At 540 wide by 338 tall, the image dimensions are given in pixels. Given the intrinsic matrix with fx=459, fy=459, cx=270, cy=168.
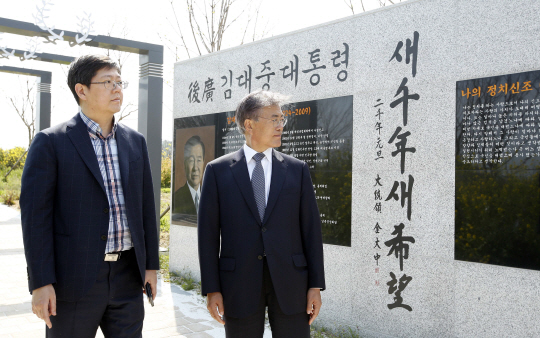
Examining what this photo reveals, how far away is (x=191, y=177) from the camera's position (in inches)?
234

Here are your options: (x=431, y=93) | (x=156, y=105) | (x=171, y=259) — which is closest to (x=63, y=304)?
(x=431, y=93)

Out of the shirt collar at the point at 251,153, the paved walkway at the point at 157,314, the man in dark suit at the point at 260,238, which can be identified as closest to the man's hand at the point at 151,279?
the man in dark suit at the point at 260,238

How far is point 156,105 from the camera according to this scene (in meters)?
7.05

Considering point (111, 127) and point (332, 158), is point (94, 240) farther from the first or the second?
point (332, 158)

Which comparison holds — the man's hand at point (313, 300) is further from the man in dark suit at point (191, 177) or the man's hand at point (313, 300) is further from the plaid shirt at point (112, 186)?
the man in dark suit at point (191, 177)

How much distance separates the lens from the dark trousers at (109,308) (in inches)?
77.7

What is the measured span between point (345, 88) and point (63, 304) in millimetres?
2984

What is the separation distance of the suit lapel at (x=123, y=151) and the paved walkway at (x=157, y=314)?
7.36 ft

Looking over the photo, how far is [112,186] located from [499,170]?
252cm

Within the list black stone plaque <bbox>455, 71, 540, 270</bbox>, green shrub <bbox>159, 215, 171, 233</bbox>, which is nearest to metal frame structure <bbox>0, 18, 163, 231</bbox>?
green shrub <bbox>159, 215, 171, 233</bbox>

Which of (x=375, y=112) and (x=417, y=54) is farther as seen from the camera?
(x=375, y=112)

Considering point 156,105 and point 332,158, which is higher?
point 156,105

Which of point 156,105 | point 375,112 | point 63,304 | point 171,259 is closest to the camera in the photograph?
point 63,304

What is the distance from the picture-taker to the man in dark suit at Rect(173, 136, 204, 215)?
5828mm
